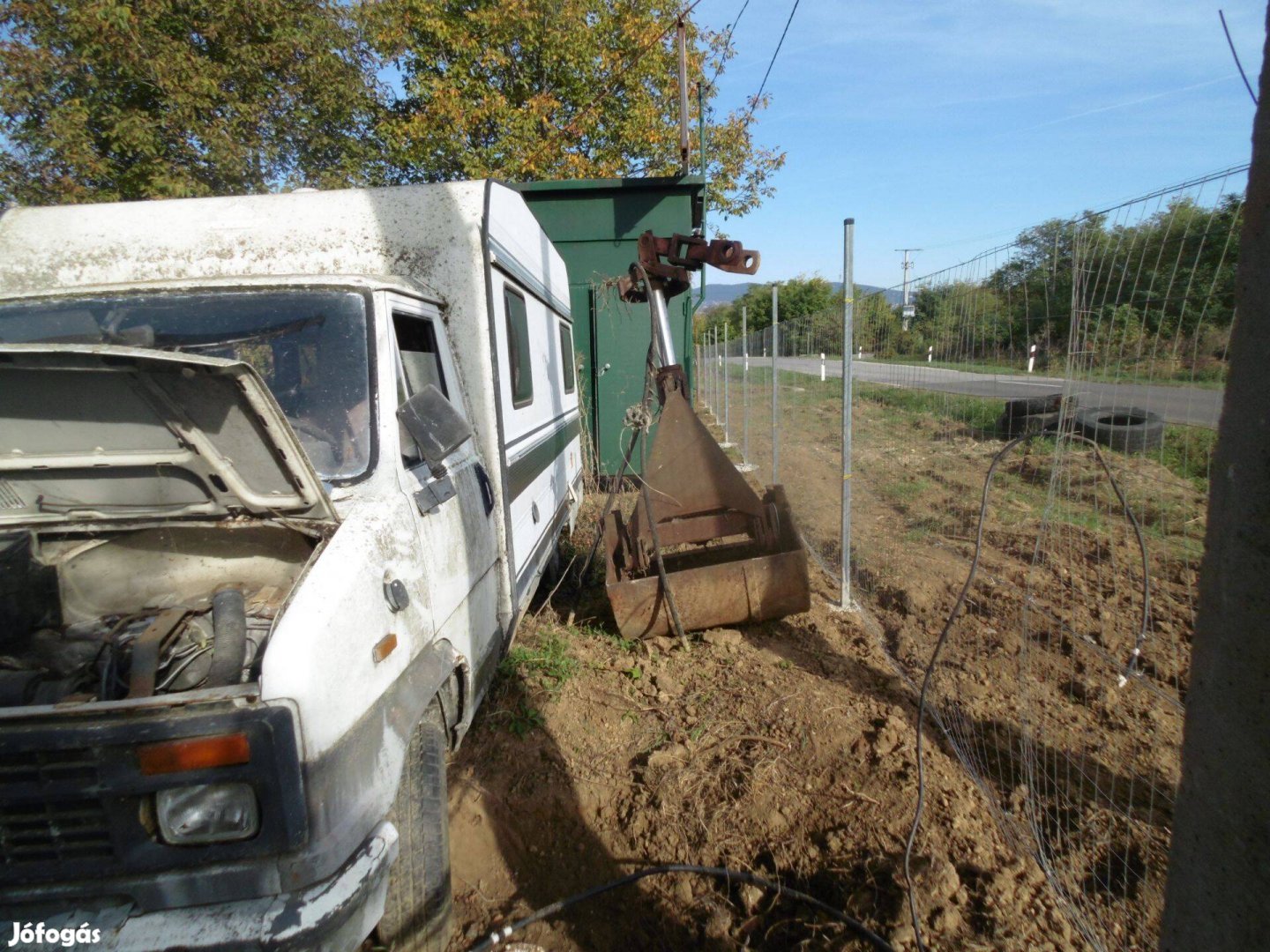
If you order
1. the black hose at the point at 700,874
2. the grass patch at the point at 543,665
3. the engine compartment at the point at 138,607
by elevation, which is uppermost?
the engine compartment at the point at 138,607

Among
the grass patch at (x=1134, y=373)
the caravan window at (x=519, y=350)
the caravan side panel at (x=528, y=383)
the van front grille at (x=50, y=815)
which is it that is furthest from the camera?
the caravan window at (x=519, y=350)

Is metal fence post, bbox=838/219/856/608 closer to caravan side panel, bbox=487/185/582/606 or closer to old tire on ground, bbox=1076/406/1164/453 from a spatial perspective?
old tire on ground, bbox=1076/406/1164/453

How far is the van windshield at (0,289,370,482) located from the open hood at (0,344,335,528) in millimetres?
388

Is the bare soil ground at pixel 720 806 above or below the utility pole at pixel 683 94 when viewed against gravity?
below

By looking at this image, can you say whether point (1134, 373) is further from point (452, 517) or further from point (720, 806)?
point (452, 517)

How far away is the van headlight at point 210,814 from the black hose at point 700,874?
1.01 m

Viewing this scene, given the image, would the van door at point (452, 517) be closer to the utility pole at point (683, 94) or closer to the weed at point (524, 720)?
the weed at point (524, 720)

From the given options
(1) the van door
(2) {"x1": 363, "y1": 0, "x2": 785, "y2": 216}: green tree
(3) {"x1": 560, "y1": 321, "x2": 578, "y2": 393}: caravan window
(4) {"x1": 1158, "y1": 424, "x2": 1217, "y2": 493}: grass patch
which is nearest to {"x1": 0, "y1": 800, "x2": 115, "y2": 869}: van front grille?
(1) the van door

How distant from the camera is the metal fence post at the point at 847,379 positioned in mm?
4336

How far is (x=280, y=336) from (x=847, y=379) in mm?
3282

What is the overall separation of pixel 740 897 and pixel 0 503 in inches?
108

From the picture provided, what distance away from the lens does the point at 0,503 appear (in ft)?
7.22

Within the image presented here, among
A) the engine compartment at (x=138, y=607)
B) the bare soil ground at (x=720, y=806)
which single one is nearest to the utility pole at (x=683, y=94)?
the bare soil ground at (x=720, y=806)

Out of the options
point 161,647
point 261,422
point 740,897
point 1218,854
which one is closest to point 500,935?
point 740,897
